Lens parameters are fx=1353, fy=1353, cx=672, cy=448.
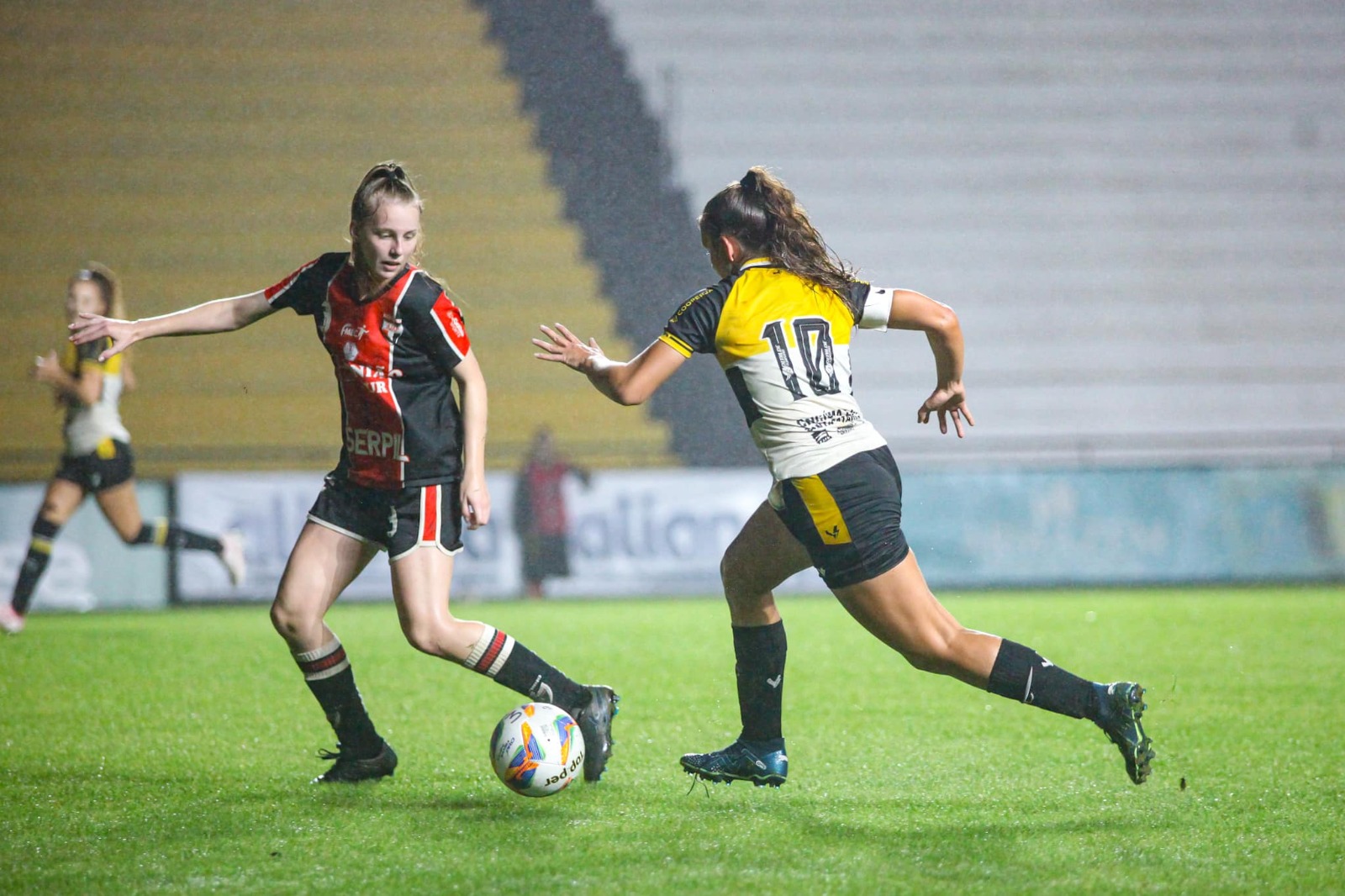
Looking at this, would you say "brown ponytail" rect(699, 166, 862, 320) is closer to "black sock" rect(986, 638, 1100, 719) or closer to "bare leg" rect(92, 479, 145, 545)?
"black sock" rect(986, 638, 1100, 719)

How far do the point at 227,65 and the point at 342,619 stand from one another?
995cm

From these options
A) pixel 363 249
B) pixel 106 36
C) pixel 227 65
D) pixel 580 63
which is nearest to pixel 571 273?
pixel 580 63

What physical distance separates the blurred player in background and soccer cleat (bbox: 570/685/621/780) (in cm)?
864

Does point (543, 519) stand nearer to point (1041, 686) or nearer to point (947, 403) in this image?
point (947, 403)

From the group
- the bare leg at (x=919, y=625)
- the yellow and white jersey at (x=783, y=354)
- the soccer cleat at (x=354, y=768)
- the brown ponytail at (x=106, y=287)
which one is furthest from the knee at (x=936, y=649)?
the brown ponytail at (x=106, y=287)

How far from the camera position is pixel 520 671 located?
4.16m

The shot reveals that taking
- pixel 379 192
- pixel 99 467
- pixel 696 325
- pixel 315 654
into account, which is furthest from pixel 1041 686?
pixel 99 467

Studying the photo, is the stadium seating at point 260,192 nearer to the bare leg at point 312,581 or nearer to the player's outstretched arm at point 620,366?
the bare leg at point 312,581

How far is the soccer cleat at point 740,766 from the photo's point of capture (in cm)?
413

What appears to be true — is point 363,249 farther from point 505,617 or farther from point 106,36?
point 106,36

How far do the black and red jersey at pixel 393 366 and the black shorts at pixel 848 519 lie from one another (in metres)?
1.07

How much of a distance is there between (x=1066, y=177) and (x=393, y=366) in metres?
15.7

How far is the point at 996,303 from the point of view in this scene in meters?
17.3

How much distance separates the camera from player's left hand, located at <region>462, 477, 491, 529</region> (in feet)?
12.8
